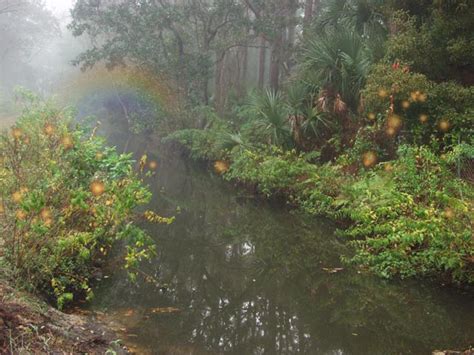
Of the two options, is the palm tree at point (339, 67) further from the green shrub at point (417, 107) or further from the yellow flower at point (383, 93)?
the yellow flower at point (383, 93)

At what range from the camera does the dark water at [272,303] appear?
15.9ft

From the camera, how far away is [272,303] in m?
5.91

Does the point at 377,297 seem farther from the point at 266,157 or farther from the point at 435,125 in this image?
the point at 266,157

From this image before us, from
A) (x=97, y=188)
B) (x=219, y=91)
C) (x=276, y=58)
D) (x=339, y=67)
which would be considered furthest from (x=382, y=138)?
(x=219, y=91)

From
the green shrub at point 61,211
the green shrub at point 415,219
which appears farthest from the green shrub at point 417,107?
the green shrub at point 61,211

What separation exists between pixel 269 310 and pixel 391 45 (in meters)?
7.26

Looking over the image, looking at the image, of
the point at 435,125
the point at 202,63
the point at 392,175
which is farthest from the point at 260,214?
the point at 202,63

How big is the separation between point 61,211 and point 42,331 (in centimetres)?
208

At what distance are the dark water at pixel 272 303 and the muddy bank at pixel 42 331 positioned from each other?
46 cm

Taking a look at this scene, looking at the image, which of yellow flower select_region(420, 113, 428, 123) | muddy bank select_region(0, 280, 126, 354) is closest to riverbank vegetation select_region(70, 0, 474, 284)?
yellow flower select_region(420, 113, 428, 123)

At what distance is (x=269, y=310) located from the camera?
5.71 metres

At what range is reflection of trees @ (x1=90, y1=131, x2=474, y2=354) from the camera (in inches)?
192

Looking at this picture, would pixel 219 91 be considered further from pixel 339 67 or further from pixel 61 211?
pixel 61 211

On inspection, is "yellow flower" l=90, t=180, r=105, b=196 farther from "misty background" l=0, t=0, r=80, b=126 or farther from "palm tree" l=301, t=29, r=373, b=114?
"misty background" l=0, t=0, r=80, b=126
